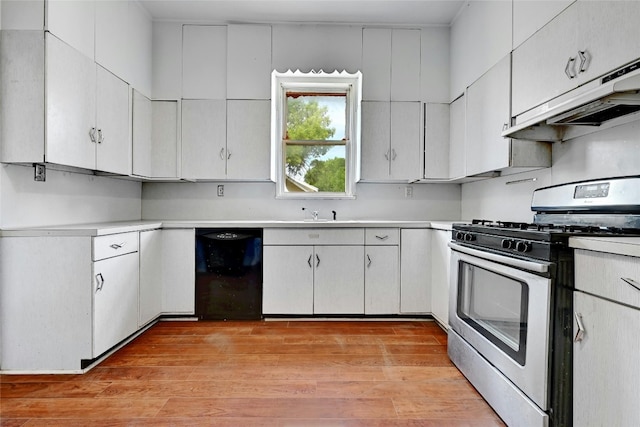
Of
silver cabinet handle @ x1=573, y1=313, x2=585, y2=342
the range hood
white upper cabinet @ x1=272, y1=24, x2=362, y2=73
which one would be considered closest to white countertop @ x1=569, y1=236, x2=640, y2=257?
silver cabinet handle @ x1=573, y1=313, x2=585, y2=342

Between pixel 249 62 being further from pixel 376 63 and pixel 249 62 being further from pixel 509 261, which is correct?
pixel 509 261

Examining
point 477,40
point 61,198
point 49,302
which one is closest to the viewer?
point 49,302

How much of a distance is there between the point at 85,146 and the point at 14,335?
4.01ft

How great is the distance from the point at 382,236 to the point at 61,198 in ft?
8.12

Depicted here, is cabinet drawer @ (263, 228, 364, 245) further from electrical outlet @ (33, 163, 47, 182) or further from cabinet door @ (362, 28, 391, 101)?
electrical outlet @ (33, 163, 47, 182)

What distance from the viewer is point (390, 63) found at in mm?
3545

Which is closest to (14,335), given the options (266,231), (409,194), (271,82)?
(266,231)

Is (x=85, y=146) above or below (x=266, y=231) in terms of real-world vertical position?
above

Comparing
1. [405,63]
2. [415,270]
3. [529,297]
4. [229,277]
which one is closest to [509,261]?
[529,297]

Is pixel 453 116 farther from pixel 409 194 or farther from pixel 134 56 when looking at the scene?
pixel 134 56

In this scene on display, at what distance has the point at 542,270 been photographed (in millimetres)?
1449

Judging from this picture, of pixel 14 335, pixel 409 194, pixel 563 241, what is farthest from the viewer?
pixel 409 194

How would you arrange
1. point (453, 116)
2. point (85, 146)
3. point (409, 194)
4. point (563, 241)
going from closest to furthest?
point (563, 241), point (85, 146), point (453, 116), point (409, 194)

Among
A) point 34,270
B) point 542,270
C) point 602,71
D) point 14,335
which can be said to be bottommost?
point 14,335
